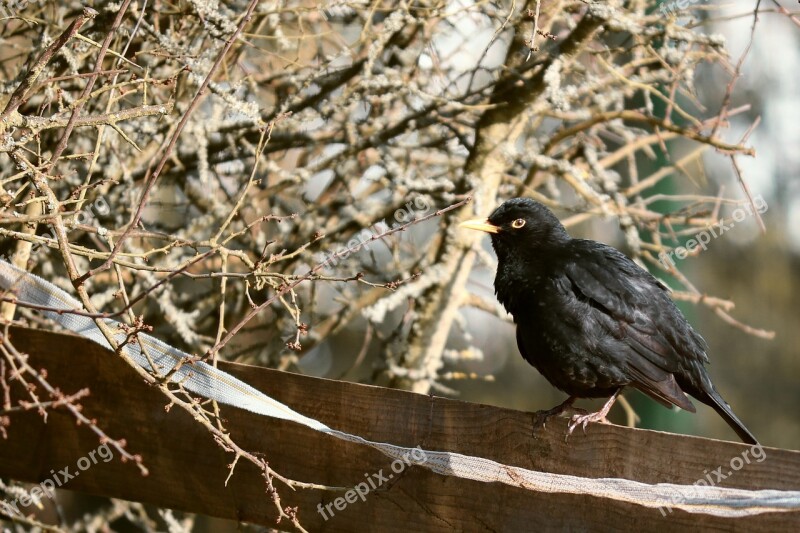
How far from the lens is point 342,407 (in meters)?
2.57

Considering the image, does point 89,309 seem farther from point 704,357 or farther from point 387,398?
point 704,357

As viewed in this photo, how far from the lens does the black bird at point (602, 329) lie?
328 centimetres

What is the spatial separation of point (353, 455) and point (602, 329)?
1.24 m

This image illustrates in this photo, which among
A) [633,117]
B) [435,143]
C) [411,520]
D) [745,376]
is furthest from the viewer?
[745,376]

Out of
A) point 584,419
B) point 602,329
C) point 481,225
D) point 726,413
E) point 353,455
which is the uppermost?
point 481,225

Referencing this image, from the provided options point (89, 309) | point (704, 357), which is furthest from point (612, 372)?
point (89, 309)

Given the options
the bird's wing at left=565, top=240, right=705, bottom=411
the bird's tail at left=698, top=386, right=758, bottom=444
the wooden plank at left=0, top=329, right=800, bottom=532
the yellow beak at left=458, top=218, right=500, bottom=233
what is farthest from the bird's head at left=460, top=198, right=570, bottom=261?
the wooden plank at left=0, top=329, right=800, bottom=532

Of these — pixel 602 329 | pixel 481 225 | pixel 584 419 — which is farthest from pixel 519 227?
pixel 584 419

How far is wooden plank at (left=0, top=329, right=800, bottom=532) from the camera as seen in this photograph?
88.0 inches

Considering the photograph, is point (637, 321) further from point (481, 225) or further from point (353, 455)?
point (353, 455)

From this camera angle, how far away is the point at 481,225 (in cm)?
375

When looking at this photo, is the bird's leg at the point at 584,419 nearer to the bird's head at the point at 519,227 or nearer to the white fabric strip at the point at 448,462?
the white fabric strip at the point at 448,462

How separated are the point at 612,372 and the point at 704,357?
465 millimetres

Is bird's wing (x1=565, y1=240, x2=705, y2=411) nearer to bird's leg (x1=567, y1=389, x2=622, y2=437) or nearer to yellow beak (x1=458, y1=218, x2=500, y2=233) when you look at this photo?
bird's leg (x1=567, y1=389, x2=622, y2=437)
